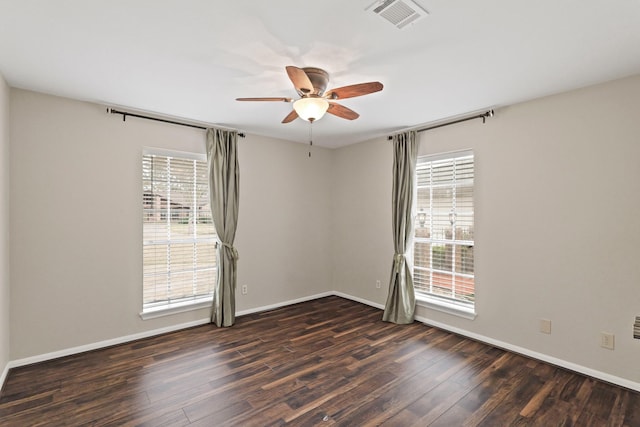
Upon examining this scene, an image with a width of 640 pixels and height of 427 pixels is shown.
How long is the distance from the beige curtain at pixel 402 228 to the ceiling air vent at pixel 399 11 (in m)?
2.35

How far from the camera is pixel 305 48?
2.15 meters

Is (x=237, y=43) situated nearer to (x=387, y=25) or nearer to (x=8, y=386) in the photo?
(x=387, y=25)

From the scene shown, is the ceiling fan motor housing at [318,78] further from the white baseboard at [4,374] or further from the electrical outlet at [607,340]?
the white baseboard at [4,374]

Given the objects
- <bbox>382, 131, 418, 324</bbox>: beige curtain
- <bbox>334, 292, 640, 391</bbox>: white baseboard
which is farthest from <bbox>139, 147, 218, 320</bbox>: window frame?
<bbox>334, 292, 640, 391</bbox>: white baseboard

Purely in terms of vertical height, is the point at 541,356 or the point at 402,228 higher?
the point at 402,228

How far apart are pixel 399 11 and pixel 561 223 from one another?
2479mm

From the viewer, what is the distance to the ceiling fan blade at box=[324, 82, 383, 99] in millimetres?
2197

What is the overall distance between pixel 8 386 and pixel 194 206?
229 centimetres

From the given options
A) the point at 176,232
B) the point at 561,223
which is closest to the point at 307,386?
the point at 176,232

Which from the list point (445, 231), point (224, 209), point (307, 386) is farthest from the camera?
point (224, 209)

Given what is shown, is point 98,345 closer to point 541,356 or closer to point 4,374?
point 4,374

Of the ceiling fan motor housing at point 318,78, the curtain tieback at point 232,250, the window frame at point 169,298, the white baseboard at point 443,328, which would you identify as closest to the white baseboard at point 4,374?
the white baseboard at point 443,328

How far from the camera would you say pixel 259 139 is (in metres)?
4.54

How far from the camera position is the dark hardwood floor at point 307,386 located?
86.7 inches
